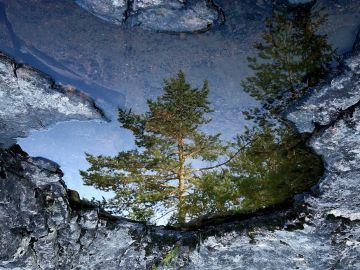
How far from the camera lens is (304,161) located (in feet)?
12.9

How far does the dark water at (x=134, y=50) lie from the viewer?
2.93 m

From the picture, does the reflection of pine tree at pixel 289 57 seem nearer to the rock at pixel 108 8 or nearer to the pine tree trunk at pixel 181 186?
the rock at pixel 108 8

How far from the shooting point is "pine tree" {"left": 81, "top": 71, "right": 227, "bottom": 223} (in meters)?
3.65

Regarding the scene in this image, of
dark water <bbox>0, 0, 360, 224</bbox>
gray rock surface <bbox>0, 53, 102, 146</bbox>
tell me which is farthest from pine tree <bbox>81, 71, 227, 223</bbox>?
gray rock surface <bbox>0, 53, 102, 146</bbox>

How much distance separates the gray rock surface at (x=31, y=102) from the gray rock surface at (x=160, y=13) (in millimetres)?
943

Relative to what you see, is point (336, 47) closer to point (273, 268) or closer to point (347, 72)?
point (347, 72)

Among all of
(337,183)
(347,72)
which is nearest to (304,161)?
(337,183)

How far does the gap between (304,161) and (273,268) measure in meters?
2.07

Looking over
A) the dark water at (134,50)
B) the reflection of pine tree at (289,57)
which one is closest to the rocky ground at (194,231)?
the reflection of pine tree at (289,57)

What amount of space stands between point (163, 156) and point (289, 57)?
7.18 feet

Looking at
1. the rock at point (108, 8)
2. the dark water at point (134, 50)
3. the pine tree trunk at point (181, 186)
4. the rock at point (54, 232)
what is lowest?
the rock at point (54, 232)

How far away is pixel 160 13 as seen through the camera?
2.99 metres

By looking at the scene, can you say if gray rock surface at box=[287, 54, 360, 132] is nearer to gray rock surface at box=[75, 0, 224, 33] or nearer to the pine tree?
the pine tree

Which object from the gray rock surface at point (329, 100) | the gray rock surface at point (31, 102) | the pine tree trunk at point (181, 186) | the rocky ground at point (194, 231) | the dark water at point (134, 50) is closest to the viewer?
the dark water at point (134, 50)
